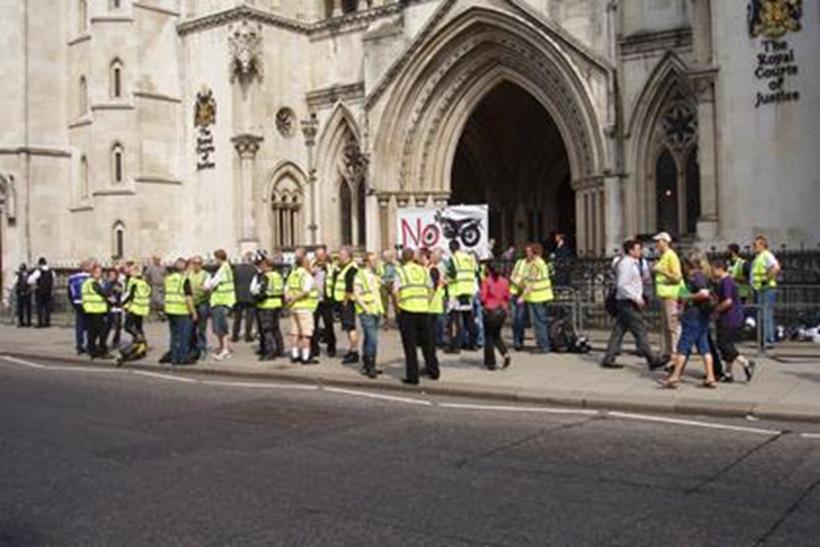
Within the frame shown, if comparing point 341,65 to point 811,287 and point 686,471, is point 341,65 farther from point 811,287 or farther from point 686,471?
point 686,471

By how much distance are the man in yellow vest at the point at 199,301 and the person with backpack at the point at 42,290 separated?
30.5ft

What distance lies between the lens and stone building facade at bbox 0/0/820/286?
21.8m

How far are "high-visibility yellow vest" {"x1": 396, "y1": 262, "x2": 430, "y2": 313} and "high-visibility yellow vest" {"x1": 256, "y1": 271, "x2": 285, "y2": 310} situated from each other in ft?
11.9

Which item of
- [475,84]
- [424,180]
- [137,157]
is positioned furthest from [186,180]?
[475,84]

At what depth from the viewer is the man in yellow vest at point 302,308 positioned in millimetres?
14977

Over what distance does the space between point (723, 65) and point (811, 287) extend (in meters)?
5.33

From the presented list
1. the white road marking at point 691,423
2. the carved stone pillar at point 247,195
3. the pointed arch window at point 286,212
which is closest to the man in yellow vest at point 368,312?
the white road marking at point 691,423

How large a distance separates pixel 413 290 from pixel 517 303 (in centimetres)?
363

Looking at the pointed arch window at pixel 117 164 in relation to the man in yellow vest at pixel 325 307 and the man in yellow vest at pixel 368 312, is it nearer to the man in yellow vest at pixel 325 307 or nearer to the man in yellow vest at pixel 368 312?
the man in yellow vest at pixel 325 307

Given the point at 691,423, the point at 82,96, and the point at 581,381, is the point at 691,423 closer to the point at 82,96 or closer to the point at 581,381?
the point at 581,381

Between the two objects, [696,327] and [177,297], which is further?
[177,297]

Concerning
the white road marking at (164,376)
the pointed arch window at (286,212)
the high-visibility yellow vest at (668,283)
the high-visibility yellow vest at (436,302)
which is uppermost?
the pointed arch window at (286,212)

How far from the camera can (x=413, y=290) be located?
12.5 metres

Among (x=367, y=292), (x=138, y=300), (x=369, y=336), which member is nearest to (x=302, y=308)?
(x=367, y=292)
